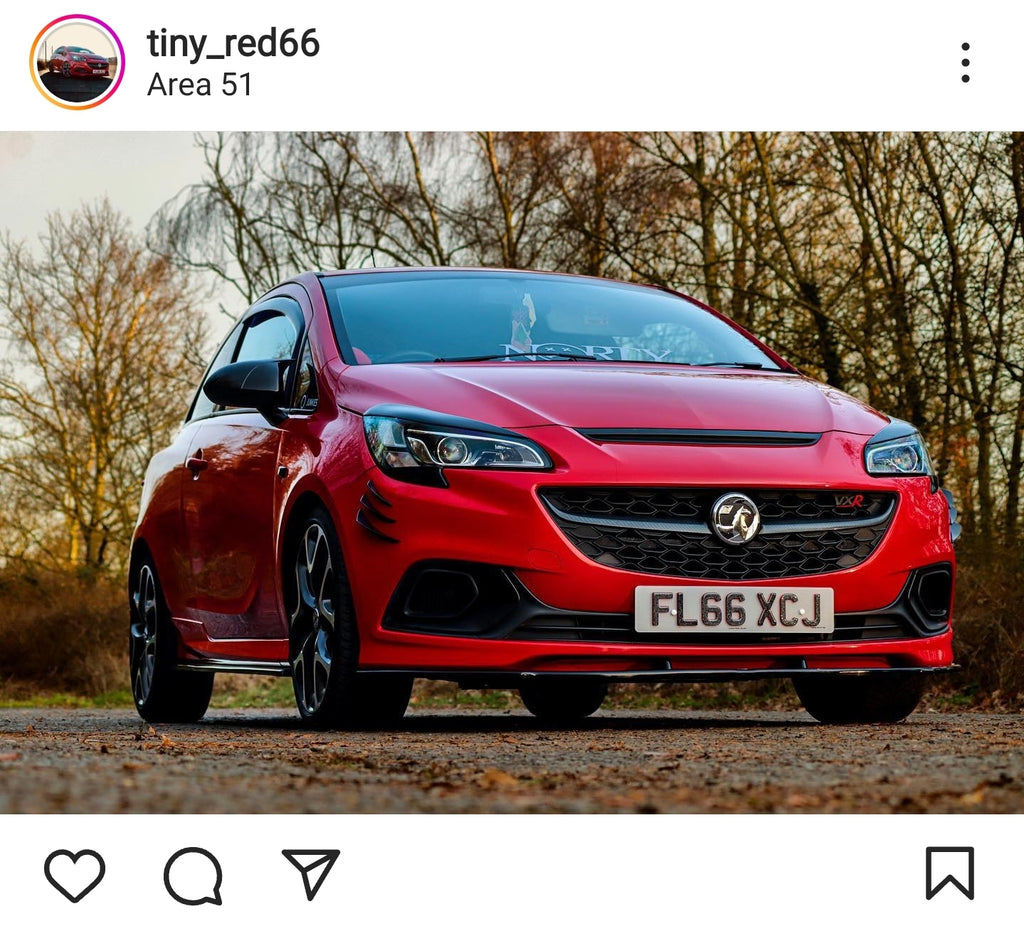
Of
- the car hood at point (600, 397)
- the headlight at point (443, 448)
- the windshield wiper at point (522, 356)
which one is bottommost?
the headlight at point (443, 448)

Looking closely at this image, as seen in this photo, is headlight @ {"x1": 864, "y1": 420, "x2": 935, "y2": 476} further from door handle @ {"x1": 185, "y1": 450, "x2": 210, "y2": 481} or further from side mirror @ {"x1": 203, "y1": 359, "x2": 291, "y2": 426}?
door handle @ {"x1": 185, "y1": 450, "x2": 210, "y2": 481}

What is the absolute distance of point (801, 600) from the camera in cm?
556

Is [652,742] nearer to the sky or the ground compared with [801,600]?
nearer to the ground

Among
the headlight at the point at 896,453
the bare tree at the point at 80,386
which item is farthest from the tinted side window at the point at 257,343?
the bare tree at the point at 80,386

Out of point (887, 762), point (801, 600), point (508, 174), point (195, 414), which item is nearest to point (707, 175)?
point (508, 174)

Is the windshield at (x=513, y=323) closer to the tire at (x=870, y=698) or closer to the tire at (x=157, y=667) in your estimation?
the tire at (x=870, y=698)

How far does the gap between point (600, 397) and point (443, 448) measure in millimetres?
643

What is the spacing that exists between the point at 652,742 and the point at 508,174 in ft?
39.3

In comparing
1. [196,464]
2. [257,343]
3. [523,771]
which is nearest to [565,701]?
[196,464]

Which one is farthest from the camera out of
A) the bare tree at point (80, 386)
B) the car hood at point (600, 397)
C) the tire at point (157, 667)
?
the bare tree at point (80, 386)

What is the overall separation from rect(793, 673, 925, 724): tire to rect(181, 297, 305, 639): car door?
86.3 inches

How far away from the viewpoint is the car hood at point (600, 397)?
5.61m

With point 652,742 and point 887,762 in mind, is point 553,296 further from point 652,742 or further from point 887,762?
point 887,762
